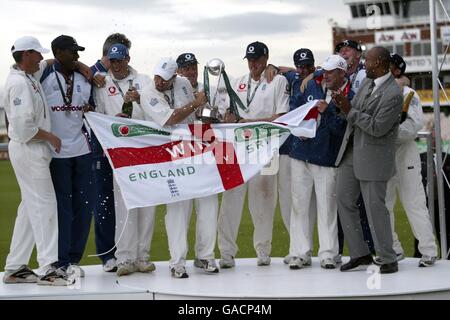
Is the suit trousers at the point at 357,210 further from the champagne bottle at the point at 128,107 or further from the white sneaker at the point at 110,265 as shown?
the white sneaker at the point at 110,265

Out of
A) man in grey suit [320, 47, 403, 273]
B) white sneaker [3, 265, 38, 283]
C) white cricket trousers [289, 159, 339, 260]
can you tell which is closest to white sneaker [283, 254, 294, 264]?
white cricket trousers [289, 159, 339, 260]

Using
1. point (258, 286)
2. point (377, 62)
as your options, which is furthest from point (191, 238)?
point (377, 62)

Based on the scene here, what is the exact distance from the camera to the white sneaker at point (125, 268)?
22.0 ft

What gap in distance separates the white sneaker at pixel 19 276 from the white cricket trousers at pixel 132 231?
76cm

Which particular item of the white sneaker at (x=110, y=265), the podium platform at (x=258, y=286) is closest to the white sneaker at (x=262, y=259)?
the podium platform at (x=258, y=286)

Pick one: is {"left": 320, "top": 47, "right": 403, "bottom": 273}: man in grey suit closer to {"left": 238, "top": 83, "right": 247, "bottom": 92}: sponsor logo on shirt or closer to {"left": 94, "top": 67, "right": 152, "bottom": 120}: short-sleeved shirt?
{"left": 238, "top": 83, "right": 247, "bottom": 92}: sponsor logo on shirt

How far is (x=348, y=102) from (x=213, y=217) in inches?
59.6

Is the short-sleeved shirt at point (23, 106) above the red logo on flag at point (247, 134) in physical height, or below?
above

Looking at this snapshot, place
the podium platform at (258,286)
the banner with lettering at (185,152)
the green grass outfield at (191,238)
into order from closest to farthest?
the podium platform at (258,286) < the banner with lettering at (185,152) < the green grass outfield at (191,238)

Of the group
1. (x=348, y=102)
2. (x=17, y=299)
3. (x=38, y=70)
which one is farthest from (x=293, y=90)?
(x=17, y=299)

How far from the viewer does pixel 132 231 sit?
6859 millimetres

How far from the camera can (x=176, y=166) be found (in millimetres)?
6781

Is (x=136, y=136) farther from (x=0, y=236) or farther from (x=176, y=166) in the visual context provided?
(x=0, y=236)

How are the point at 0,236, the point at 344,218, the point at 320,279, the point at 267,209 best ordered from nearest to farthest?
the point at 320,279 < the point at 344,218 < the point at 267,209 < the point at 0,236
